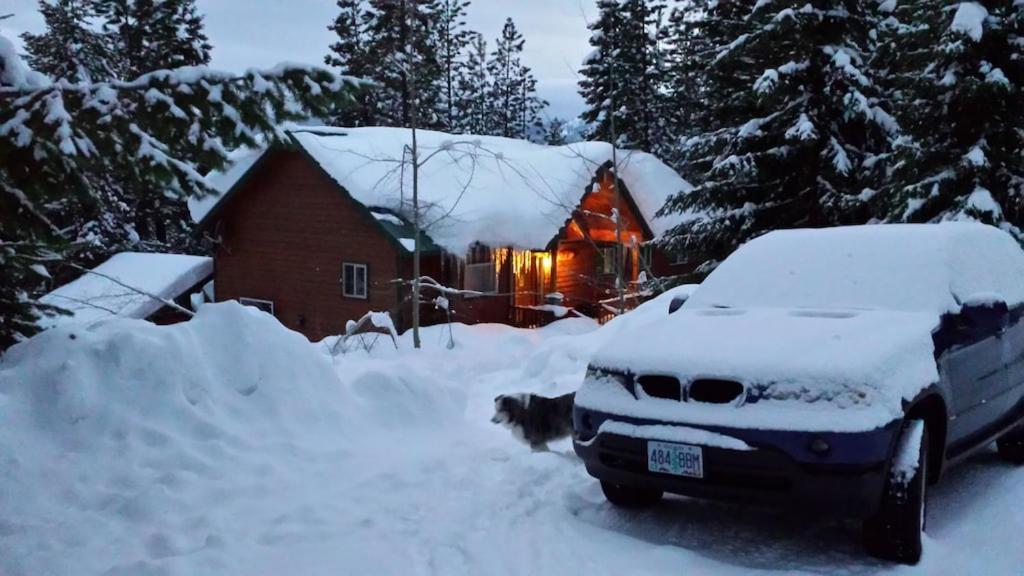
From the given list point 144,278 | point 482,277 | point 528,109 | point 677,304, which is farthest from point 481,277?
point 528,109

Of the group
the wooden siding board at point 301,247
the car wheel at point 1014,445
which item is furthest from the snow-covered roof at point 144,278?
the car wheel at point 1014,445

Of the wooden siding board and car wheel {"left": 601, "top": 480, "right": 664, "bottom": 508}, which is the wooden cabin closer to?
the wooden siding board

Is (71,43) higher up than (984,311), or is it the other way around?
(71,43)

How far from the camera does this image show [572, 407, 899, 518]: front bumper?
3758mm

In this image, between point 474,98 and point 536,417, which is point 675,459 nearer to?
point 536,417

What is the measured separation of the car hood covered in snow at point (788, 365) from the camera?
3.87 meters

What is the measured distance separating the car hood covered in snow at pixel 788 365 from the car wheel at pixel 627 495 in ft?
1.97

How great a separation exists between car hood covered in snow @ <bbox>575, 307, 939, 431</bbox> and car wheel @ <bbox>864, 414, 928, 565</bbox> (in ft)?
0.89

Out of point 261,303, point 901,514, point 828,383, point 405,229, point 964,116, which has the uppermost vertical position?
point 964,116

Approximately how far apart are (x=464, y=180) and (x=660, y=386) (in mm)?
17238

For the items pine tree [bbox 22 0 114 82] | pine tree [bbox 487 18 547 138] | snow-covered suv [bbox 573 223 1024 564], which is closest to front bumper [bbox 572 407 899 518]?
snow-covered suv [bbox 573 223 1024 564]

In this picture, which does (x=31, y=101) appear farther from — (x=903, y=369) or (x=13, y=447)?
(x=903, y=369)

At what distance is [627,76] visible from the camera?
34.9 metres

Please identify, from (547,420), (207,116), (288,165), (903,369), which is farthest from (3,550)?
(288,165)
